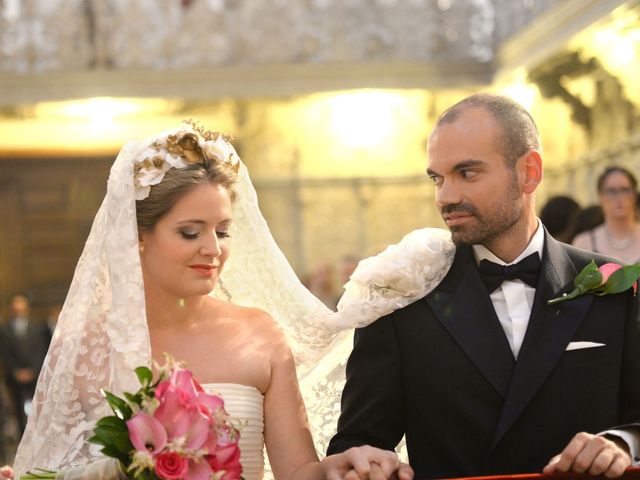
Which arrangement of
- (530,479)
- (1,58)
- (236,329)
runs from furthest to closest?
(1,58) < (236,329) < (530,479)

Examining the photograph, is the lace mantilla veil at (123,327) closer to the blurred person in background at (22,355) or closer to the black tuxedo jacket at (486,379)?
the black tuxedo jacket at (486,379)

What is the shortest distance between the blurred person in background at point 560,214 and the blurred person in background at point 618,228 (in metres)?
0.14

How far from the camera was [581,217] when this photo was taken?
7734 millimetres

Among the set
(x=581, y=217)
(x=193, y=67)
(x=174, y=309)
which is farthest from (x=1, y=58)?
(x=174, y=309)

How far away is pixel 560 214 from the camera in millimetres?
7520

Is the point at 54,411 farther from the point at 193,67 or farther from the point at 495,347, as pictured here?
the point at 193,67

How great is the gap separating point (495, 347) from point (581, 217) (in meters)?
4.39

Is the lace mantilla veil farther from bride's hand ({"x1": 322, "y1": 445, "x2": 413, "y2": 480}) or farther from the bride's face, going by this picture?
bride's hand ({"x1": 322, "y1": 445, "x2": 413, "y2": 480})

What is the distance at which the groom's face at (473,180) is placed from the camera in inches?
136

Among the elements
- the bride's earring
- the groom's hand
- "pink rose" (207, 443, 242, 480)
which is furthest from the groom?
the bride's earring

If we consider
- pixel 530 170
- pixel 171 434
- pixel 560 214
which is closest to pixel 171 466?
pixel 171 434

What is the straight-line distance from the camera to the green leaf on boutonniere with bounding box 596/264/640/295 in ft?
11.6

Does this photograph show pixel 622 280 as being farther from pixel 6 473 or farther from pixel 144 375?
pixel 6 473

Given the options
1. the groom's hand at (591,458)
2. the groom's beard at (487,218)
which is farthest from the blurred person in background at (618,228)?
the groom's hand at (591,458)
